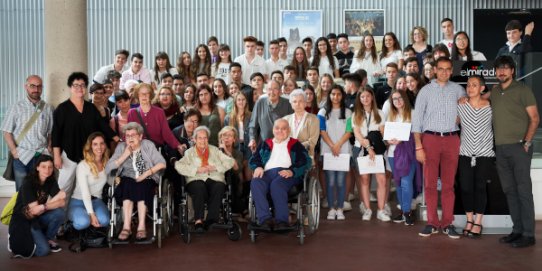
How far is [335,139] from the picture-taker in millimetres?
7996

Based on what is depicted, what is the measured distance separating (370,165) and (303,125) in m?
0.86

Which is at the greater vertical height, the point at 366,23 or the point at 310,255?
the point at 366,23

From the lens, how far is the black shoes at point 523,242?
6430 mm

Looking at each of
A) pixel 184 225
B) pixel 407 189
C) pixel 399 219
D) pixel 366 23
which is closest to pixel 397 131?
pixel 407 189

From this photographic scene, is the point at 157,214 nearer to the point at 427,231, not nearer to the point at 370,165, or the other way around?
the point at 370,165

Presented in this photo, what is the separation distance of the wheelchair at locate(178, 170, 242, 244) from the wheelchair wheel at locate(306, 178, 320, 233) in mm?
683

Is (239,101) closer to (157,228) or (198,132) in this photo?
(198,132)

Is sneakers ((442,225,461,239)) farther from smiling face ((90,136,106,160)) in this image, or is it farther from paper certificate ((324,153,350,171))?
smiling face ((90,136,106,160))

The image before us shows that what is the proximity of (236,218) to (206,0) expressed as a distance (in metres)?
5.89

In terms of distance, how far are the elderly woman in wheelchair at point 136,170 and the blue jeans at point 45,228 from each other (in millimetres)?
551

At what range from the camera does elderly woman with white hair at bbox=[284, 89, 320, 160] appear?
7.48 metres

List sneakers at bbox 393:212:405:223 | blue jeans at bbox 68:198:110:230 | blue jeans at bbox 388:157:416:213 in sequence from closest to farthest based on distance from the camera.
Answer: blue jeans at bbox 68:198:110:230
blue jeans at bbox 388:157:416:213
sneakers at bbox 393:212:405:223

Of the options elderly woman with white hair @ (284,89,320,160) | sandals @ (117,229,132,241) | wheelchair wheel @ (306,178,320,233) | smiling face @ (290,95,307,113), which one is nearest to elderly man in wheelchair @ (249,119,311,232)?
wheelchair wheel @ (306,178,320,233)

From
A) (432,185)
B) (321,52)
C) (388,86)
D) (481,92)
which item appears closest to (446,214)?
(432,185)
